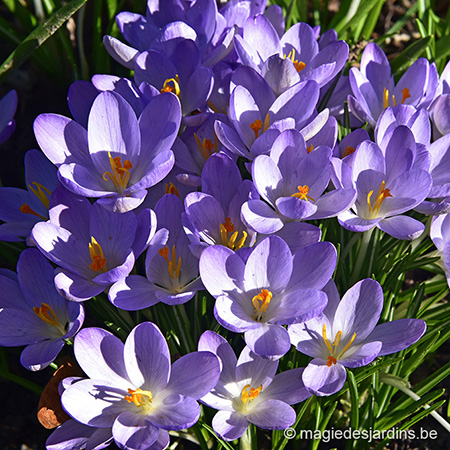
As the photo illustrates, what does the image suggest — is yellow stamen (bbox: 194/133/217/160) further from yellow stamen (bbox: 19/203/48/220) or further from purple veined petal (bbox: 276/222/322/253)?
yellow stamen (bbox: 19/203/48/220)

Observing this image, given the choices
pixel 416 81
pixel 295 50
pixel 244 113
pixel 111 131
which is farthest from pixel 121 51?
pixel 416 81

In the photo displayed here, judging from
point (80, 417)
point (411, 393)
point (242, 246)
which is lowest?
point (411, 393)

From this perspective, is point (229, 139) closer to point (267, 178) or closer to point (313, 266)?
point (267, 178)

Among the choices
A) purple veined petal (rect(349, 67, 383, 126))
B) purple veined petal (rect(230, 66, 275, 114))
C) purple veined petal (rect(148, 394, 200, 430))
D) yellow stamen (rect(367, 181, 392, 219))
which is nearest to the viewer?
purple veined petal (rect(148, 394, 200, 430))

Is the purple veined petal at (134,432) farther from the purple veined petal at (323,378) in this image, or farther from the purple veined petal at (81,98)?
the purple veined petal at (81,98)

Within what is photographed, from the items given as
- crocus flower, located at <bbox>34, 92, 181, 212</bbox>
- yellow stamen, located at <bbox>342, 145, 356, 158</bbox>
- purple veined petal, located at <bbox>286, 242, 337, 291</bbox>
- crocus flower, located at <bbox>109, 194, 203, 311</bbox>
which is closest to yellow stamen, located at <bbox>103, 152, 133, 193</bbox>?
crocus flower, located at <bbox>34, 92, 181, 212</bbox>

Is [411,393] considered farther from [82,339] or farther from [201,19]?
[201,19]

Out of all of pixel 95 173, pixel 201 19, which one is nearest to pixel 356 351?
pixel 95 173

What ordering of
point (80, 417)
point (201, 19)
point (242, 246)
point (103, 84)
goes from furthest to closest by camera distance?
point (201, 19), point (103, 84), point (242, 246), point (80, 417)
